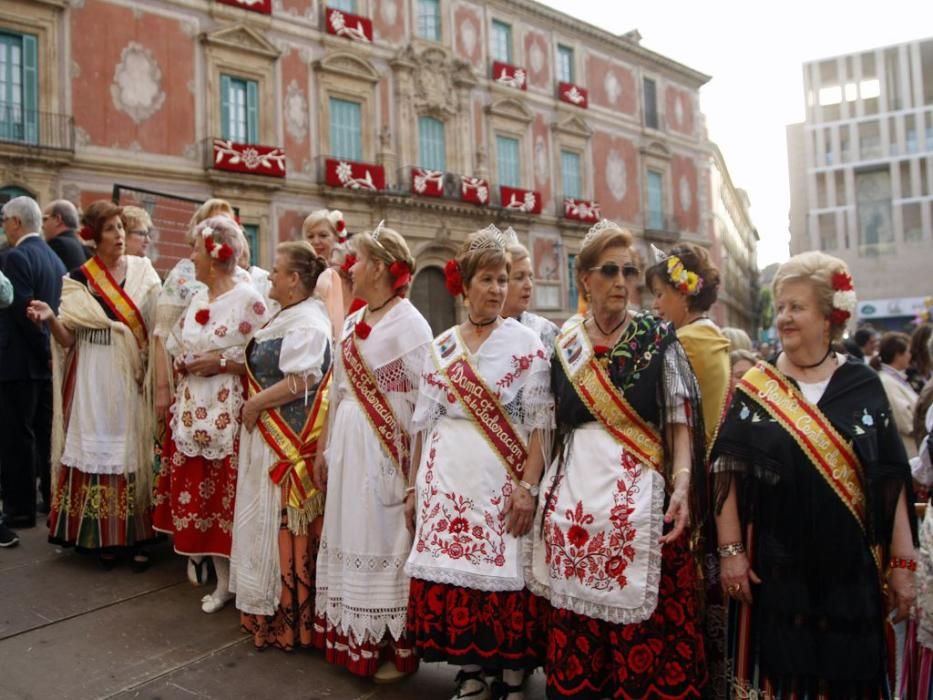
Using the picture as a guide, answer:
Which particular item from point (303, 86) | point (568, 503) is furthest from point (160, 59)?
point (568, 503)

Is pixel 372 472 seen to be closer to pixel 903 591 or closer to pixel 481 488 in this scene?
pixel 481 488

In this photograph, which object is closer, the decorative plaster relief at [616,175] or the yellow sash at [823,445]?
the yellow sash at [823,445]

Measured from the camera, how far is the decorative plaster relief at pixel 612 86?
86.1 ft

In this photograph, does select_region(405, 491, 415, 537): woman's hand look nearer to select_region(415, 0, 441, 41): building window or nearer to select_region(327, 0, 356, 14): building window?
select_region(327, 0, 356, 14): building window

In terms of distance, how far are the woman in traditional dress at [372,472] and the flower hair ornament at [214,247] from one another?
2.90 feet

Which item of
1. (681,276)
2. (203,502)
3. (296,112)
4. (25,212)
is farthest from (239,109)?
(681,276)

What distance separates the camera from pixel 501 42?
2312 cm

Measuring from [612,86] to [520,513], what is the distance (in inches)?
1031

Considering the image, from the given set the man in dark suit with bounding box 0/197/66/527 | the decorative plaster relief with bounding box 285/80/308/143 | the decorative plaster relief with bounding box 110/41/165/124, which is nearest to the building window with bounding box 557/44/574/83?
the decorative plaster relief with bounding box 285/80/308/143

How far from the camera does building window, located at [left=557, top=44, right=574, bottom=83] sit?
2480cm

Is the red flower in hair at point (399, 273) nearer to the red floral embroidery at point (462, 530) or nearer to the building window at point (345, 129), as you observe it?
the red floral embroidery at point (462, 530)

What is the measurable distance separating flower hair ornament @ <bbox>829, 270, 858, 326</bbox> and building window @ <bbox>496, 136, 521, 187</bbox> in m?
21.1

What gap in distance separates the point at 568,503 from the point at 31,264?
4246 millimetres

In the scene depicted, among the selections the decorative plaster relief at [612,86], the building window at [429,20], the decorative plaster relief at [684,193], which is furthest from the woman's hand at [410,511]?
the decorative plaster relief at [684,193]
